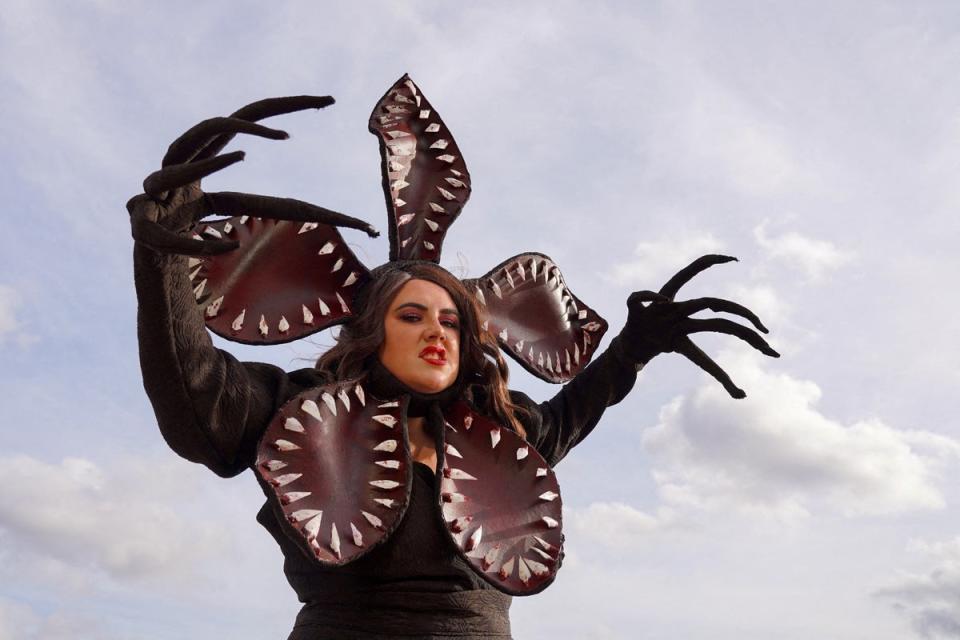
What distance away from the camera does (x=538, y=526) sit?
248cm

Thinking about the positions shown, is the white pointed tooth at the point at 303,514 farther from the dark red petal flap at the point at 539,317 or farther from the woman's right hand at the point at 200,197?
the dark red petal flap at the point at 539,317

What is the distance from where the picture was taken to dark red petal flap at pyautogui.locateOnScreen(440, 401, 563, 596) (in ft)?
7.73

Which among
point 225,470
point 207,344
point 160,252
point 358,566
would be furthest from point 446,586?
point 160,252

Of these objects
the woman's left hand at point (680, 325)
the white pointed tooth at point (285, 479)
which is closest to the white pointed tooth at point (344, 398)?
the white pointed tooth at point (285, 479)

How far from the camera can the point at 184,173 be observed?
197cm

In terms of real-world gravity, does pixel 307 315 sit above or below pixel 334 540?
above

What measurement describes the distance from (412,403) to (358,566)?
422 millimetres

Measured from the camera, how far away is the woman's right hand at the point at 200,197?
6.43 feet

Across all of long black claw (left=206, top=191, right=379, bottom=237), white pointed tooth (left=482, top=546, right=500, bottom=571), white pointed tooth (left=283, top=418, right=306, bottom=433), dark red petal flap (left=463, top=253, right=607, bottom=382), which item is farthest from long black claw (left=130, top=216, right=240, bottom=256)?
dark red petal flap (left=463, top=253, right=607, bottom=382)

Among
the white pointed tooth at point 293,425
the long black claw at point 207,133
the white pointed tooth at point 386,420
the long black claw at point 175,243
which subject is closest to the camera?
the long black claw at point 175,243

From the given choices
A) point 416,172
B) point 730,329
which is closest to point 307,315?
point 416,172

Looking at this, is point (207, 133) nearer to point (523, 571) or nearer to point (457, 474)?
point (457, 474)

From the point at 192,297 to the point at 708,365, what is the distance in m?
1.37

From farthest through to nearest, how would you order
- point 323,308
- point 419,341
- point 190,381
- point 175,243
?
point 323,308
point 419,341
point 190,381
point 175,243
